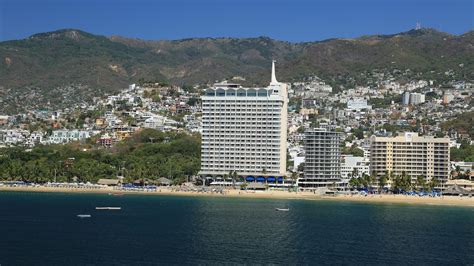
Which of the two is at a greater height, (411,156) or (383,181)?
(411,156)

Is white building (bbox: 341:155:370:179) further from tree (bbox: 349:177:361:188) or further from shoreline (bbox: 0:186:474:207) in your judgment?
shoreline (bbox: 0:186:474:207)

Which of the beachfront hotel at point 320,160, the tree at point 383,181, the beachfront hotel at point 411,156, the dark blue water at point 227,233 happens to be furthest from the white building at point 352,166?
the dark blue water at point 227,233

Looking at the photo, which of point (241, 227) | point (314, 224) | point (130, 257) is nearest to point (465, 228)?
point (314, 224)

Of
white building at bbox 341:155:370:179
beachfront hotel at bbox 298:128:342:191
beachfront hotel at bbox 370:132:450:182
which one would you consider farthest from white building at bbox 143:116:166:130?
beachfront hotel at bbox 370:132:450:182

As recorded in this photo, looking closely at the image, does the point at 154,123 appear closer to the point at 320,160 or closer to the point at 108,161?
the point at 108,161

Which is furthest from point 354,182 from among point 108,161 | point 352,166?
point 108,161

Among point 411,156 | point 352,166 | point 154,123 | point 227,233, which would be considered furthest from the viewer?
point 154,123
